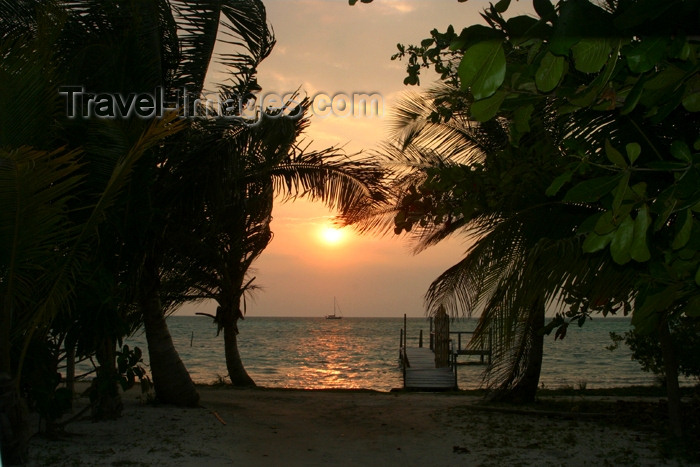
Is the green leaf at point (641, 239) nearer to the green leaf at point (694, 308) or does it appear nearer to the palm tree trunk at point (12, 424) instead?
the green leaf at point (694, 308)

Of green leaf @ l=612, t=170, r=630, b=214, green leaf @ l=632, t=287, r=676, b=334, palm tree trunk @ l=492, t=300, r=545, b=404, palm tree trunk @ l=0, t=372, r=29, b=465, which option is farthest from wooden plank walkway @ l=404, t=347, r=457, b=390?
green leaf @ l=612, t=170, r=630, b=214

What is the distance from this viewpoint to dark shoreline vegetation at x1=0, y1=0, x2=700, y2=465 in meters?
1.43

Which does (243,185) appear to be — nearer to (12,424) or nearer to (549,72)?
(12,424)

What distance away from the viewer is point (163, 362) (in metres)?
9.36

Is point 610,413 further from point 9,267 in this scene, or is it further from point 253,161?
point 9,267

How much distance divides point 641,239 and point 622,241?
4cm

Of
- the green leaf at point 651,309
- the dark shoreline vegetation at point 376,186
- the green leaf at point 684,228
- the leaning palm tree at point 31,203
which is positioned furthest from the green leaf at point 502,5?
the leaning palm tree at point 31,203

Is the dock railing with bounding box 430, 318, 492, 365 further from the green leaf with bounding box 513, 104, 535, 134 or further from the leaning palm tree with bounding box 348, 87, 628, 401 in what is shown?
the green leaf with bounding box 513, 104, 535, 134

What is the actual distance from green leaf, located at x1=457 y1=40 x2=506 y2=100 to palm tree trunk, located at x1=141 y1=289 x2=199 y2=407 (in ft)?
28.5

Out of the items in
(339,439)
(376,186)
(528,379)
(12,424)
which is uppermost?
(376,186)

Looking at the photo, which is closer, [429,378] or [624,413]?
[624,413]

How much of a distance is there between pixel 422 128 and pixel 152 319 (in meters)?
5.77

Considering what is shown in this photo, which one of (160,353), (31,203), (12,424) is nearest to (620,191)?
(31,203)

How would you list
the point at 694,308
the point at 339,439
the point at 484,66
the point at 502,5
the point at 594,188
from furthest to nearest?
the point at 339,439 → the point at 694,308 → the point at 594,188 → the point at 502,5 → the point at 484,66
